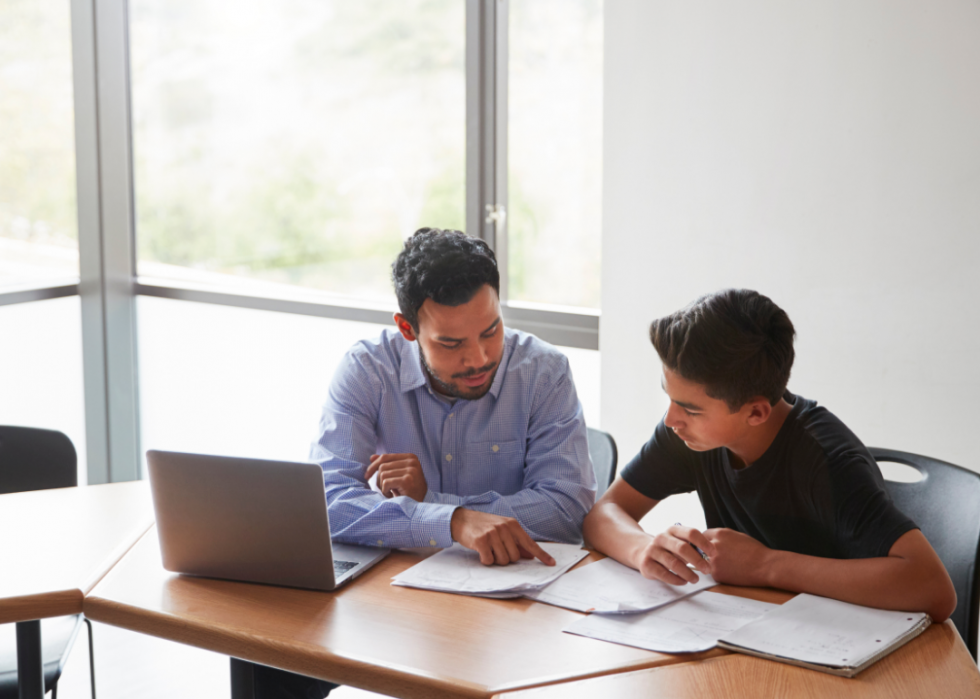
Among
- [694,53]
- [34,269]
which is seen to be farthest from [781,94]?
[34,269]

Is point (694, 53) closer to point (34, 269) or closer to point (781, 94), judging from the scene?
point (781, 94)

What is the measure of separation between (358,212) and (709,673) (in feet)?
8.62

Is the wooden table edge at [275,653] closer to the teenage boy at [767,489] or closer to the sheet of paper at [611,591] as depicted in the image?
the sheet of paper at [611,591]

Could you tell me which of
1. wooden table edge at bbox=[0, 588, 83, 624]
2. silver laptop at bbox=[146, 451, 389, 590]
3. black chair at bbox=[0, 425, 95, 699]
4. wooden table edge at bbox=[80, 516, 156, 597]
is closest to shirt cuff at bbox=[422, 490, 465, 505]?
silver laptop at bbox=[146, 451, 389, 590]

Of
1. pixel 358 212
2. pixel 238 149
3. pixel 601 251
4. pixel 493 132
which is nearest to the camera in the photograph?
pixel 601 251

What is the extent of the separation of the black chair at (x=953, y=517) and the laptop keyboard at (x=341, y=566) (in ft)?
3.32

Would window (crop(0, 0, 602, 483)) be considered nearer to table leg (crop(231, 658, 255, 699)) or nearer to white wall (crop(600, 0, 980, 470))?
white wall (crop(600, 0, 980, 470))

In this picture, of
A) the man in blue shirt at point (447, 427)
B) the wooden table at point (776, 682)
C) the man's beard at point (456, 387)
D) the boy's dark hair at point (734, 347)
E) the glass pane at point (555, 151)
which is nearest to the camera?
the wooden table at point (776, 682)

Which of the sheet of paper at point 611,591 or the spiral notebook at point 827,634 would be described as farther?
the sheet of paper at point 611,591

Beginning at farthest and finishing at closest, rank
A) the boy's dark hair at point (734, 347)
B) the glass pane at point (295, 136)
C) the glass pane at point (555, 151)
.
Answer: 1. the glass pane at point (295, 136)
2. the glass pane at point (555, 151)
3. the boy's dark hair at point (734, 347)

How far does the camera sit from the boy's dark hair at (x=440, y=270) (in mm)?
1808

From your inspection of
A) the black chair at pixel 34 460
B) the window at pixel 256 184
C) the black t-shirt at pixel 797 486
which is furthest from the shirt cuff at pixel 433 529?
the window at pixel 256 184

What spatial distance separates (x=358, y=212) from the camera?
3.60 m

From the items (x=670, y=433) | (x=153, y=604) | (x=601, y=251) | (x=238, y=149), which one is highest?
(x=238, y=149)
